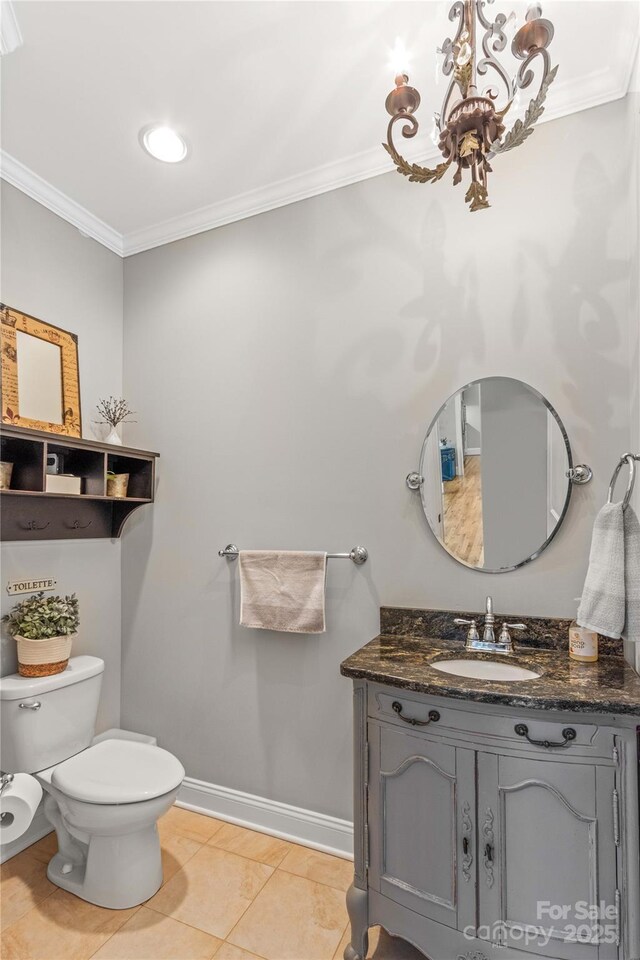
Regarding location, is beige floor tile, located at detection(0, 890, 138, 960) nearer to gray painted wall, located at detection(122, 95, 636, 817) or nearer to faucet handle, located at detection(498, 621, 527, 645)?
gray painted wall, located at detection(122, 95, 636, 817)

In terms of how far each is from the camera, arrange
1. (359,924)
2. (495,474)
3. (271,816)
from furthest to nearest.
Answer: (271,816) → (495,474) → (359,924)

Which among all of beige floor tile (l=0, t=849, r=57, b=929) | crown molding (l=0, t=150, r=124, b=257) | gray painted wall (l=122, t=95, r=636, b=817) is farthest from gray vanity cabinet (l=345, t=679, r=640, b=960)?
crown molding (l=0, t=150, r=124, b=257)

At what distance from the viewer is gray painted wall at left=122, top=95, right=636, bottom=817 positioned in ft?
5.50

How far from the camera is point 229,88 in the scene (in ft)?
5.62

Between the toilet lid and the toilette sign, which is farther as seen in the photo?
the toilette sign

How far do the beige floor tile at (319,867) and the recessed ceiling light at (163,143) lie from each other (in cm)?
270

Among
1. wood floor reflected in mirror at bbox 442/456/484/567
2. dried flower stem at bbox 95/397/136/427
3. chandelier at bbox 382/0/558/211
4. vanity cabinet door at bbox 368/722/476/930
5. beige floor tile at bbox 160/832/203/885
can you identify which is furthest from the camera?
dried flower stem at bbox 95/397/136/427

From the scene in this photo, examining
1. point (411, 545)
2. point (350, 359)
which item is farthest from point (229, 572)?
point (350, 359)

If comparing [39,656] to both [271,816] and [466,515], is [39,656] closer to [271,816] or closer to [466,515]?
[271,816]

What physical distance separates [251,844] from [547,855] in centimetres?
126

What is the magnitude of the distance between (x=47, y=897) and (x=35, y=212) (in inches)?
102

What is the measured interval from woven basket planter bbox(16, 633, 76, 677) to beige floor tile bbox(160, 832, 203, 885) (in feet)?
2.66

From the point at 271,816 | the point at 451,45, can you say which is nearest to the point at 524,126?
the point at 451,45

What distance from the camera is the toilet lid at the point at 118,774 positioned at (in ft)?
5.44
